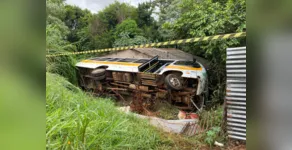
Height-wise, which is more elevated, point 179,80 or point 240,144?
point 179,80

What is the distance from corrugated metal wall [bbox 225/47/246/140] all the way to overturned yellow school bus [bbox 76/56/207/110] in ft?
2.52

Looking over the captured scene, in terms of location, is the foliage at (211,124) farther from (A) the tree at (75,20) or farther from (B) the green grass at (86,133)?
(A) the tree at (75,20)

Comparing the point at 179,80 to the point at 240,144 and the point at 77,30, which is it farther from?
the point at 77,30

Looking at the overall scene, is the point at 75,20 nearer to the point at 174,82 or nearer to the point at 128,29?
the point at 128,29

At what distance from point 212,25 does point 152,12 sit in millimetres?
2298

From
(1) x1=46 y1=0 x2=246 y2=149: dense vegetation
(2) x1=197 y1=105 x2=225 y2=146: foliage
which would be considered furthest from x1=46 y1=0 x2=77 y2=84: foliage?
(2) x1=197 y1=105 x2=225 y2=146: foliage

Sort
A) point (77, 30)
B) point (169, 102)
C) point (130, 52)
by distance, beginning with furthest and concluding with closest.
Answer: point (77, 30), point (130, 52), point (169, 102)

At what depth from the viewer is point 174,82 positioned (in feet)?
12.5

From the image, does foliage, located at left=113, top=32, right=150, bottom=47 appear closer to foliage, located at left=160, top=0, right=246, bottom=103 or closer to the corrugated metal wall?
foliage, located at left=160, top=0, right=246, bottom=103

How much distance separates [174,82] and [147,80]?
1.76 feet

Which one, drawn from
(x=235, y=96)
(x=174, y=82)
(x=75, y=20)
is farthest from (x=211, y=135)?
(x=75, y=20)

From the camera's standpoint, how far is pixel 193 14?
4.10 meters
